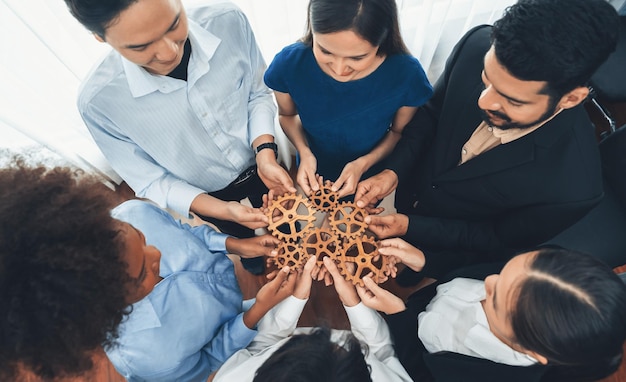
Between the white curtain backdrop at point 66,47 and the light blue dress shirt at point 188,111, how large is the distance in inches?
11.7

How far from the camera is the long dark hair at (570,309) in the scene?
0.92m

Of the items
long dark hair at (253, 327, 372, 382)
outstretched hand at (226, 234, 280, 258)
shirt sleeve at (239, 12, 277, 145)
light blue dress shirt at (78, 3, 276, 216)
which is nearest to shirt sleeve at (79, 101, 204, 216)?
light blue dress shirt at (78, 3, 276, 216)

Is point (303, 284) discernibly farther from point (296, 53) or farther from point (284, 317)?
point (296, 53)

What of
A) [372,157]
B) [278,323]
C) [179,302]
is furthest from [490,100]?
[179,302]

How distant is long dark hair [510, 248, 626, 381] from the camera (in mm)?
920

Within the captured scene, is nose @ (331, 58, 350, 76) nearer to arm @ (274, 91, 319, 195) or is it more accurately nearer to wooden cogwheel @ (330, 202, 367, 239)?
arm @ (274, 91, 319, 195)

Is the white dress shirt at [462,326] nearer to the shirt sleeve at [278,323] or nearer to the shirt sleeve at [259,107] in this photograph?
the shirt sleeve at [278,323]

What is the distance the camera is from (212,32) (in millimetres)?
1259

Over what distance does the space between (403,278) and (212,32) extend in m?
1.64

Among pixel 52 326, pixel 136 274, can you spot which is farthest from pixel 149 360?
pixel 52 326

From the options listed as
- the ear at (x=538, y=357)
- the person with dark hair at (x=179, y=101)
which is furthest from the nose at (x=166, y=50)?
the ear at (x=538, y=357)

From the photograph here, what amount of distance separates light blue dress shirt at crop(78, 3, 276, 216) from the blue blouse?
0.47 feet

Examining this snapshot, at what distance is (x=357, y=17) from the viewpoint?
1084 mm

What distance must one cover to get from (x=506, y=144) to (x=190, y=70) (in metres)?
1.07
